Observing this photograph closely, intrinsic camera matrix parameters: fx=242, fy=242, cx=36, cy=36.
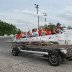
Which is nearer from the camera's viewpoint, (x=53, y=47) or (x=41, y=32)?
(x=53, y=47)

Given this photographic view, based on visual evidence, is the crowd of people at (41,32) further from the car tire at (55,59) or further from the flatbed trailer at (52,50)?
the car tire at (55,59)

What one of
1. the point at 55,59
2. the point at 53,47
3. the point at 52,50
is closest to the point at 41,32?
the point at 53,47

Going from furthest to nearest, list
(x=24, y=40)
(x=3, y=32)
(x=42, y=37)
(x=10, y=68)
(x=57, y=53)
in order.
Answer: (x=3, y=32)
(x=24, y=40)
(x=42, y=37)
(x=57, y=53)
(x=10, y=68)

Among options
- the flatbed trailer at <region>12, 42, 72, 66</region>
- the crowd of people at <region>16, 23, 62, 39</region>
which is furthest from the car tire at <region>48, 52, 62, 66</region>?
the crowd of people at <region>16, 23, 62, 39</region>

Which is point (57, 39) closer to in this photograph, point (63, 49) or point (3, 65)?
point (63, 49)

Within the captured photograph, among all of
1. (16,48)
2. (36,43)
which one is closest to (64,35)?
(36,43)

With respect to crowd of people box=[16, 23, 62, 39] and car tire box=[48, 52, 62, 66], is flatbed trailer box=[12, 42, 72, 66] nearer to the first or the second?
car tire box=[48, 52, 62, 66]

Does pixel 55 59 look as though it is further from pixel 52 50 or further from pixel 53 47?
pixel 53 47

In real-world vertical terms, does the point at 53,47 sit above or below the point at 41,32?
below

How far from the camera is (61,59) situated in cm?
1181

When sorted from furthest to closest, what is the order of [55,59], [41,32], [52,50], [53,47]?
1. [41,32]
2. [53,47]
3. [52,50]
4. [55,59]

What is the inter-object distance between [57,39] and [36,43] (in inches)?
69.6

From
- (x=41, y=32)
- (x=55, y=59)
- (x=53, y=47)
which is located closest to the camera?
(x=55, y=59)

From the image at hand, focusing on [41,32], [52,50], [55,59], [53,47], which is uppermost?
[41,32]
